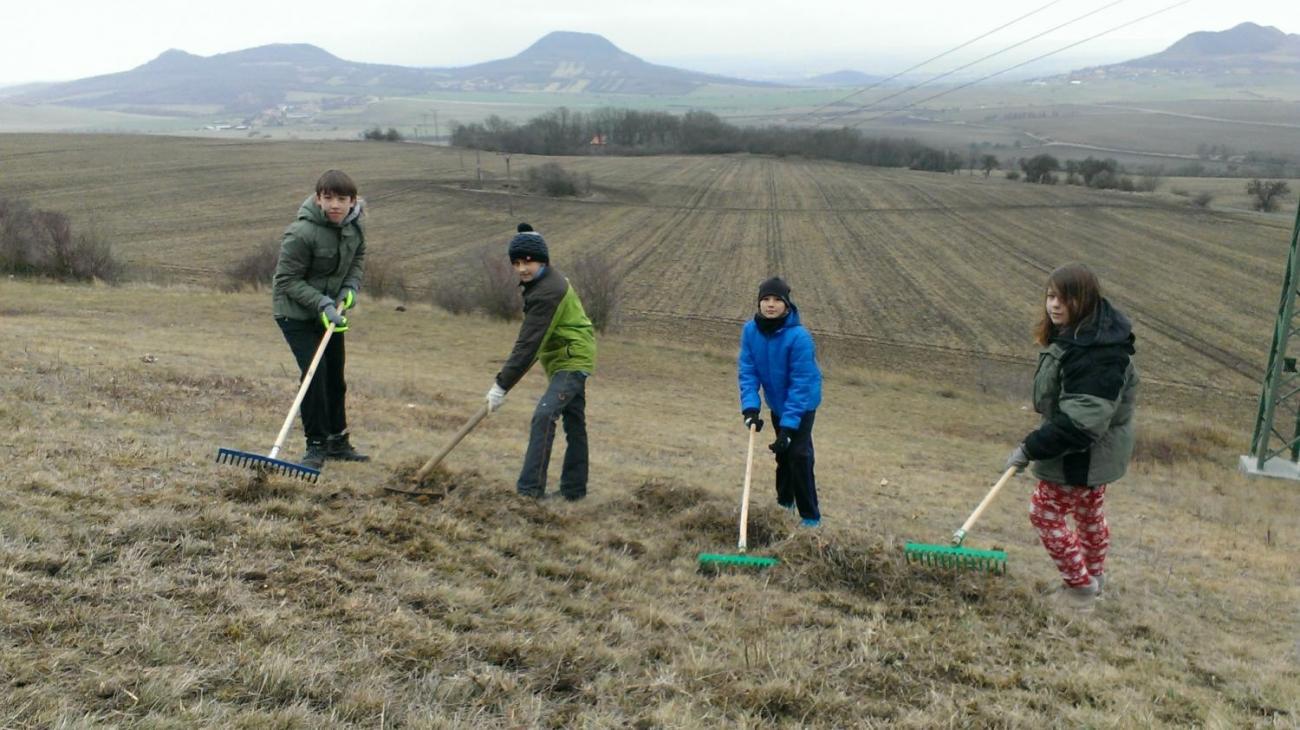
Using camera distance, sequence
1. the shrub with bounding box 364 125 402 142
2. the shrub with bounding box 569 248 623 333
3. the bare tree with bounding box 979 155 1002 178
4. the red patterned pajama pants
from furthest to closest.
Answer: the shrub with bounding box 364 125 402 142, the bare tree with bounding box 979 155 1002 178, the shrub with bounding box 569 248 623 333, the red patterned pajama pants

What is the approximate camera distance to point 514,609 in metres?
4.27

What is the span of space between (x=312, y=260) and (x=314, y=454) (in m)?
1.69

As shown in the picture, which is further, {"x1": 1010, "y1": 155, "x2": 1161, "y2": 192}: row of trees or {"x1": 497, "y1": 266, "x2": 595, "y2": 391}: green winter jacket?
{"x1": 1010, "y1": 155, "x2": 1161, "y2": 192}: row of trees

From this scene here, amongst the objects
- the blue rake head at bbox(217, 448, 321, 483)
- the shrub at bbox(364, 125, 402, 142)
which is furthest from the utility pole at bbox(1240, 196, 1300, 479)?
the shrub at bbox(364, 125, 402, 142)

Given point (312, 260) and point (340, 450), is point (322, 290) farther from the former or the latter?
point (340, 450)

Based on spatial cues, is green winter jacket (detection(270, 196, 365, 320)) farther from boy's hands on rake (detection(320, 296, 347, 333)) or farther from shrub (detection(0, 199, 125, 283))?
shrub (detection(0, 199, 125, 283))

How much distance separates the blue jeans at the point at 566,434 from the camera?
6.38 m

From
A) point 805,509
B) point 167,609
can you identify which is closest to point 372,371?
point 805,509

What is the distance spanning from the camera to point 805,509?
655 centimetres

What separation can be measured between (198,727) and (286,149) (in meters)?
102

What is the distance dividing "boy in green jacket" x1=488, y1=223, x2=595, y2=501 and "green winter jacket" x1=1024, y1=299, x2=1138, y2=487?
329 centimetres

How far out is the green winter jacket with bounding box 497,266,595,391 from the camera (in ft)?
20.4

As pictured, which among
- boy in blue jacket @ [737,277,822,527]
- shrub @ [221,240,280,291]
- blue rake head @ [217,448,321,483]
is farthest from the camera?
shrub @ [221,240,280,291]

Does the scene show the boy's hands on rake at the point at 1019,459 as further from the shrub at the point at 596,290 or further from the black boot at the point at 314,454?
the shrub at the point at 596,290
